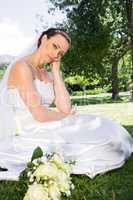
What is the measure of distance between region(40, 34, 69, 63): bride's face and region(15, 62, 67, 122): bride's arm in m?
0.26

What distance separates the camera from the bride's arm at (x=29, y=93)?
5.62 m

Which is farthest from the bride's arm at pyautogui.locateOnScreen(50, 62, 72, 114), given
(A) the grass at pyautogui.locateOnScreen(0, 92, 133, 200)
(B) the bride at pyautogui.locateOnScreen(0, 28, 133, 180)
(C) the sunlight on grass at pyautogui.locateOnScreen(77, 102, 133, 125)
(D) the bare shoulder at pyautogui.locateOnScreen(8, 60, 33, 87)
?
(C) the sunlight on grass at pyautogui.locateOnScreen(77, 102, 133, 125)

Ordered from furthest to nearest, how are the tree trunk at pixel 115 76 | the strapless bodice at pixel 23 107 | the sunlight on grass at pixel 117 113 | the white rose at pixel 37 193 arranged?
the tree trunk at pixel 115 76, the sunlight on grass at pixel 117 113, the strapless bodice at pixel 23 107, the white rose at pixel 37 193

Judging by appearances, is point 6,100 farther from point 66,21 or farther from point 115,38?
point 115,38

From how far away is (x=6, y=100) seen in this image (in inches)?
232

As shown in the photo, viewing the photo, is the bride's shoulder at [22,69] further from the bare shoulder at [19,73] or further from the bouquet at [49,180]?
the bouquet at [49,180]

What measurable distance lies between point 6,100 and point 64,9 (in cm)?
2499

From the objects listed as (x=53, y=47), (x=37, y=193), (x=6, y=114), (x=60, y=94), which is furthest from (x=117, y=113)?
(x=37, y=193)

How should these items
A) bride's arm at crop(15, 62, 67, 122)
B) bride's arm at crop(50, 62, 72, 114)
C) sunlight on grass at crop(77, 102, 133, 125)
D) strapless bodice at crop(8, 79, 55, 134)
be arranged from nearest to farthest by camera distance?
bride's arm at crop(15, 62, 67, 122) → strapless bodice at crop(8, 79, 55, 134) → bride's arm at crop(50, 62, 72, 114) → sunlight on grass at crop(77, 102, 133, 125)

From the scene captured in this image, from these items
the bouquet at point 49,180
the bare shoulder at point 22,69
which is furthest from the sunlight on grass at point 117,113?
the bouquet at point 49,180

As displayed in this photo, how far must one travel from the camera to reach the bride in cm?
565

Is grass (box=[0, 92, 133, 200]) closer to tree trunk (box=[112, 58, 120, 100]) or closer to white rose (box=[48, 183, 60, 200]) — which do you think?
white rose (box=[48, 183, 60, 200])

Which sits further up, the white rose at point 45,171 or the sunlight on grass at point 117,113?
the white rose at point 45,171

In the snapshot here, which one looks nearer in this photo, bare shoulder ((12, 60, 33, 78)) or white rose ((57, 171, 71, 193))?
white rose ((57, 171, 71, 193))
